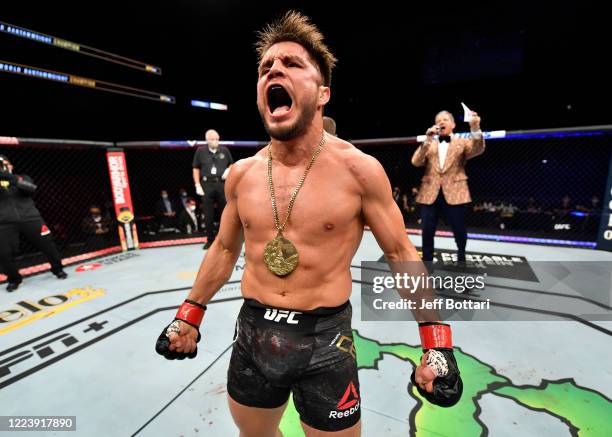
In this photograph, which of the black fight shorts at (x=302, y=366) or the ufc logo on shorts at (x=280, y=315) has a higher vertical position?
the ufc logo on shorts at (x=280, y=315)

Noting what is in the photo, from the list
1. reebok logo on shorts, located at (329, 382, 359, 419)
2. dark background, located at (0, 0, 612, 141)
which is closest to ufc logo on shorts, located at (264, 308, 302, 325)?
reebok logo on shorts, located at (329, 382, 359, 419)

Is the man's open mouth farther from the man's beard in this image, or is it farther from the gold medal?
the gold medal

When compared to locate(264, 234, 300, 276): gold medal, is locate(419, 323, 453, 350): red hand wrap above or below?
below

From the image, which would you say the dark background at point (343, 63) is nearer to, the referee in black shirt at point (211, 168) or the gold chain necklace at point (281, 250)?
the referee in black shirt at point (211, 168)

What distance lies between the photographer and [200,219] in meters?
7.77

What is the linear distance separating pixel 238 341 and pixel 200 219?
713 centimetres

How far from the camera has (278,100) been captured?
1050 millimetres

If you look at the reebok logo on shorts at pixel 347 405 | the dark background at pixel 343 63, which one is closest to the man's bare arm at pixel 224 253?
the reebok logo on shorts at pixel 347 405

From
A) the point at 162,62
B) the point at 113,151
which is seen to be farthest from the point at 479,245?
the point at 162,62

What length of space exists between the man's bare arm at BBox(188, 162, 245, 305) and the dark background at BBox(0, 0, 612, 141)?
6.45 meters

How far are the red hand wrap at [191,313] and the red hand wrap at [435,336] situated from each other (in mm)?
862

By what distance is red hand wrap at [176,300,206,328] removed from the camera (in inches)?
47.1

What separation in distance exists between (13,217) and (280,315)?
4216 mm

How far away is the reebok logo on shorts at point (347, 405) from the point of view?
97cm
